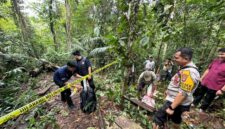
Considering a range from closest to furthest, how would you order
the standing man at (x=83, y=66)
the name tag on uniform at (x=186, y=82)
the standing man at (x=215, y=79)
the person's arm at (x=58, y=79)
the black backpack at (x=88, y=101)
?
1. the name tag on uniform at (x=186, y=82)
2. the standing man at (x=215, y=79)
3. the black backpack at (x=88, y=101)
4. the person's arm at (x=58, y=79)
5. the standing man at (x=83, y=66)

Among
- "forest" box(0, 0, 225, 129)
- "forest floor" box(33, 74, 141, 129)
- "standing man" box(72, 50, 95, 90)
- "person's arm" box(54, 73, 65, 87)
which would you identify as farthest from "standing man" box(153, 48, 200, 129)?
"person's arm" box(54, 73, 65, 87)

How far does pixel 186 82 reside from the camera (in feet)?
7.94

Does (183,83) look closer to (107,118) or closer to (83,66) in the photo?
(107,118)

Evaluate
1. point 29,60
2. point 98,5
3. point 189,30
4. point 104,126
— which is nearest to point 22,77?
point 29,60

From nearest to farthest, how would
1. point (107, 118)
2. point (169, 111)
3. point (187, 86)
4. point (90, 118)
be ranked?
point (187, 86) → point (169, 111) → point (107, 118) → point (90, 118)

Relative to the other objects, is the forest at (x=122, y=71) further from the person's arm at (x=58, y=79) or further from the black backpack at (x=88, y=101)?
the person's arm at (x=58, y=79)

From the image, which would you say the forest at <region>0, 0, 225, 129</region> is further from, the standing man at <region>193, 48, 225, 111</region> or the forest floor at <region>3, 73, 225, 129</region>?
the standing man at <region>193, 48, 225, 111</region>

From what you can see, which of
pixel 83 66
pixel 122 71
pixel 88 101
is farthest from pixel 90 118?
pixel 83 66

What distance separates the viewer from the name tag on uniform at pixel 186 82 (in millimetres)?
2404

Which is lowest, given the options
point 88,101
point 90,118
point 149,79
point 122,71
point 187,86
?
point 90,118

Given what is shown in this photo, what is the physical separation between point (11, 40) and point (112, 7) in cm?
632

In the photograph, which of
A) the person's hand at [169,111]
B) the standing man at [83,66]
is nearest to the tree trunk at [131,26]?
the person's hand at [169,111]

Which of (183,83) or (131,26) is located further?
(131,26)

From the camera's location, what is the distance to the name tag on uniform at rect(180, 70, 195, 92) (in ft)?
7.89
